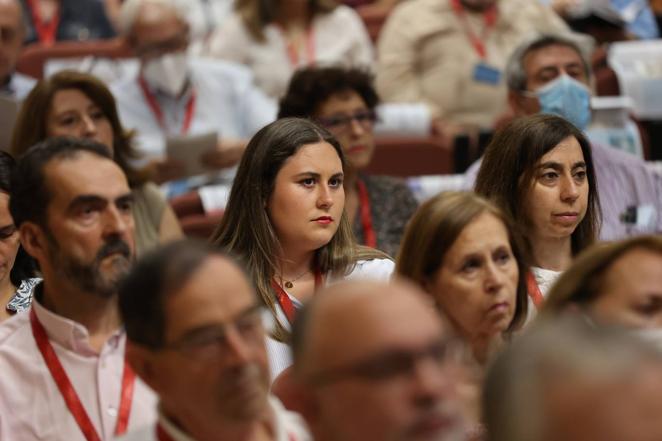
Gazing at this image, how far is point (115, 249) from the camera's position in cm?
264

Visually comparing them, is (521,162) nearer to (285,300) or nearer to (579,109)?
(285,300)

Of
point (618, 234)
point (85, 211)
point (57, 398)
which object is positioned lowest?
point (618, 234)

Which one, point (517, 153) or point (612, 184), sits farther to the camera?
point (612, 184)

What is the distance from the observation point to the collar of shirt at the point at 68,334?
103 inches

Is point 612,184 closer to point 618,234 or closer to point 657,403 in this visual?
point 618,234

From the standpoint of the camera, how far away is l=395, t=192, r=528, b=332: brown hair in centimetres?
282

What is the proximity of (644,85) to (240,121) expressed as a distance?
173cm

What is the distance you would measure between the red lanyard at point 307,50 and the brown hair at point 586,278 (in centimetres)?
365

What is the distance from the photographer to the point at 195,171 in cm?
520

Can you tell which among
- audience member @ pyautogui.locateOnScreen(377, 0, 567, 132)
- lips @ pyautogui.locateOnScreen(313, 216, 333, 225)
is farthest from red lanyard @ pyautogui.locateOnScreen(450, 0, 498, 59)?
lips @ pyautogui.locateOnScreen(313, 216, 333, 225)

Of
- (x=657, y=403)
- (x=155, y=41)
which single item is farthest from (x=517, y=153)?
(x=155, y=41)

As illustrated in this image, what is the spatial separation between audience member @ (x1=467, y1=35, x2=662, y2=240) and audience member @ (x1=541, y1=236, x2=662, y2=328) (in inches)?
66.7

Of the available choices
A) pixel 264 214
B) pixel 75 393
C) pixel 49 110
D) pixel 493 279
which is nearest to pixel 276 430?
pixel 75 393

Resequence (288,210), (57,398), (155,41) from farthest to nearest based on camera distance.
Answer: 1. (155,41)
2. (288,210)
3. (57,398)
